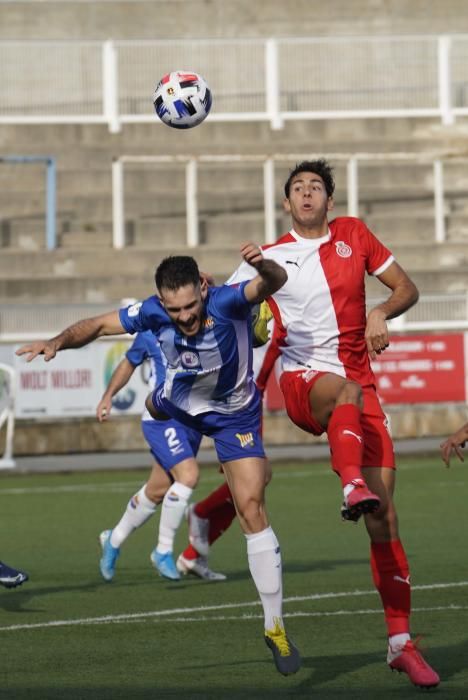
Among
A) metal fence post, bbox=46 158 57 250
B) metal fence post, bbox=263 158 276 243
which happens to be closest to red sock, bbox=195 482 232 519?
metal fence post, bbox=263 158 276 243

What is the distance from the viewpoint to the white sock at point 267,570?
7.87m

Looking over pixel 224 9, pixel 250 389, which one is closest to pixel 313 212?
pixel 250 389

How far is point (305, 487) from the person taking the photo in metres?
18.8

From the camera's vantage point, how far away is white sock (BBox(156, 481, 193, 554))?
11656 millimetres

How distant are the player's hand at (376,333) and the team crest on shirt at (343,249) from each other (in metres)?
0.68

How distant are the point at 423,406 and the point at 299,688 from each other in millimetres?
16446

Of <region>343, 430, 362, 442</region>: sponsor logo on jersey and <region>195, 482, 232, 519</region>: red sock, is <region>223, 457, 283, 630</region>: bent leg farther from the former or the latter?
<region>195, 482, 232, 519</region>: red sock

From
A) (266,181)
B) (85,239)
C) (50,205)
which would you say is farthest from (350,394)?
(85,239)

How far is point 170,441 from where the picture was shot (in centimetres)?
1191

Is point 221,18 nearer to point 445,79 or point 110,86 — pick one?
point 110,86

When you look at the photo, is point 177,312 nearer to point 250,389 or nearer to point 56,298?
point 250,389

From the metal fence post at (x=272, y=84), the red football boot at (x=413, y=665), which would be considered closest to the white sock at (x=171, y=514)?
the red football boot at (x=413, y=665)

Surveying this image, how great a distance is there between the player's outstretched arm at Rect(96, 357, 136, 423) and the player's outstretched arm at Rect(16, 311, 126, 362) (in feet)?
11.1

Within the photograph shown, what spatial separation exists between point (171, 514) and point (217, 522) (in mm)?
Result: 345
